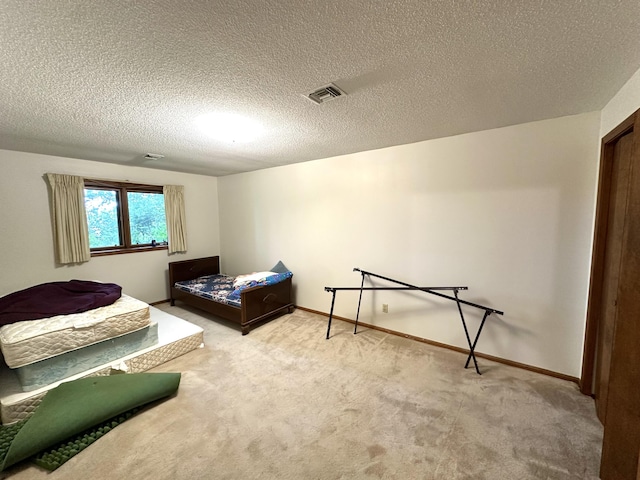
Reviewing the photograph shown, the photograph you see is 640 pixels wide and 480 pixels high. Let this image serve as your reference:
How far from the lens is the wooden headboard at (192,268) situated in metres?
4.17

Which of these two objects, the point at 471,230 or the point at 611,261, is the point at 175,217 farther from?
the point at 611,261

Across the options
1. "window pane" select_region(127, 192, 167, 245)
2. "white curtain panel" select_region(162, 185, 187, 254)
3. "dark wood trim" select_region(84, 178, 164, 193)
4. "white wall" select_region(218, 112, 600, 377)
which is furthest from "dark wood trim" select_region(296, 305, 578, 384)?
"dark wood trim" select_region(84, 178, 164, 193)

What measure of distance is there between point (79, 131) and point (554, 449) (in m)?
4.56

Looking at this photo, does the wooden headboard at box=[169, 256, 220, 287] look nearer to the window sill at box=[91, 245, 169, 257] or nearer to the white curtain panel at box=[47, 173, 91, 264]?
the window sill at box=[91, 245, 169, 257]

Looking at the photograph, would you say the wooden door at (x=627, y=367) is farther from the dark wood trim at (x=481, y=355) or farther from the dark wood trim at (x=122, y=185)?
the dark wood trim at (x=122, y=185)

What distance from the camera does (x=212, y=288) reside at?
12.6ft

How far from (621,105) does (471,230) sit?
51.3 inches

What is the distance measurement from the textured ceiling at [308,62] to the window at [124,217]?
4.71 feet

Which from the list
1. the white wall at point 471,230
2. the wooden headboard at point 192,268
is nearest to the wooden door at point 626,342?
the white wall at point 471,230

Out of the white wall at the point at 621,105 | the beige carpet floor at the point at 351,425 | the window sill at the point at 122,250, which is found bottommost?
the beige carpet floor at the point at 351,425

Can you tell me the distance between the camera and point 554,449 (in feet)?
5.09

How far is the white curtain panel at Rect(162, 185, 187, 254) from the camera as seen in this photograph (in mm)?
4324

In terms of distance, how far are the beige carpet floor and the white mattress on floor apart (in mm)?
148

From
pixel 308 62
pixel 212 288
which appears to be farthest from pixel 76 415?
pixel 308 62
